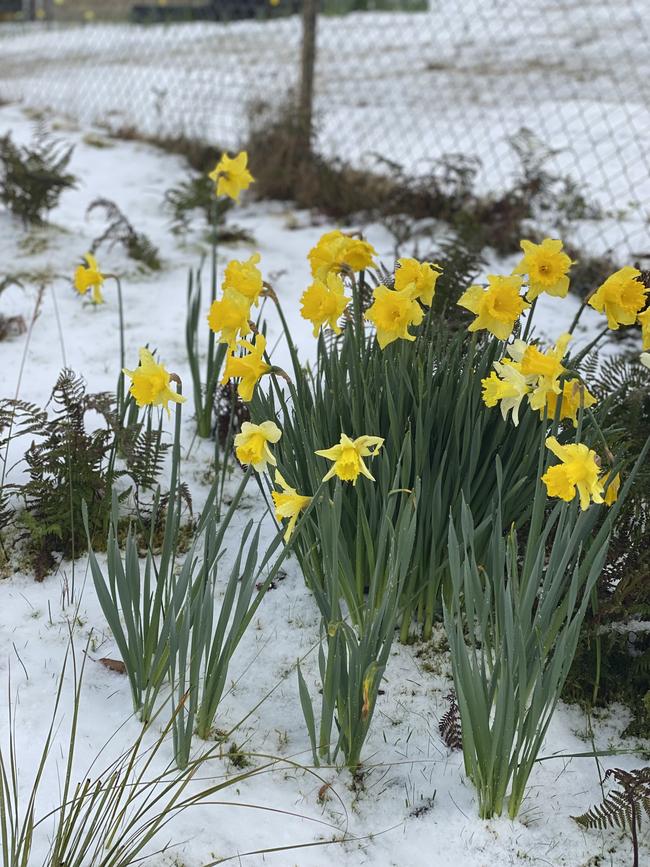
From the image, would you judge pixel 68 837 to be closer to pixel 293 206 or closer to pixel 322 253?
pixel 322 253

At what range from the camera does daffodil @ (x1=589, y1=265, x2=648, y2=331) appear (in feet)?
5.64

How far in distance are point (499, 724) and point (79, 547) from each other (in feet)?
4.18

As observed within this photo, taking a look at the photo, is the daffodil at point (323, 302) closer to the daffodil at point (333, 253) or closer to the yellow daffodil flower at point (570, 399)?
the daffodil at point (333, 253)

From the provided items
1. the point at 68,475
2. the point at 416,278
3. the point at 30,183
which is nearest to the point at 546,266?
the point at 416,278

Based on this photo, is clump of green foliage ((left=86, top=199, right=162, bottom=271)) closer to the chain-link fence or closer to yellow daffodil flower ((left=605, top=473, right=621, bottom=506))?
the chain-link fence

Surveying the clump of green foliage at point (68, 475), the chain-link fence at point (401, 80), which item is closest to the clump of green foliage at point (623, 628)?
the clump of green foliage at point (68, 475)

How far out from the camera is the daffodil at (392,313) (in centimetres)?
172

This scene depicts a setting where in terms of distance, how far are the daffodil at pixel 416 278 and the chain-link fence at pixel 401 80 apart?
3162 millimetres

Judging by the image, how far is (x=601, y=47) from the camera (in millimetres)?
9312

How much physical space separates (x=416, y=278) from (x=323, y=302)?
0.20 m

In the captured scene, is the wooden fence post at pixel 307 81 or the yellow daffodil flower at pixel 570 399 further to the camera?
the wooden fence post at pixel 307 81

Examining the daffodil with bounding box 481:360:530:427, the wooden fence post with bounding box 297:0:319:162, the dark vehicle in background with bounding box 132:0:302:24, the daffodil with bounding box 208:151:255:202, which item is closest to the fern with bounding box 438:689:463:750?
the daffodil with bounding box 481:360:530:427

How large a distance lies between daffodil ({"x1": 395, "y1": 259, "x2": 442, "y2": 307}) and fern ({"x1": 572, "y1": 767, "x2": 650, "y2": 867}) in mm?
1007

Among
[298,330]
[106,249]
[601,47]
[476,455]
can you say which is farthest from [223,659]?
[601,47]
